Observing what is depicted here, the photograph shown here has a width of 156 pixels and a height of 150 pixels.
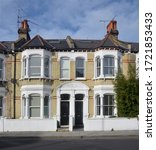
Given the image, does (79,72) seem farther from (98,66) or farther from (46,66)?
(46,66)

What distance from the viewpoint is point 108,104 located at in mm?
25328

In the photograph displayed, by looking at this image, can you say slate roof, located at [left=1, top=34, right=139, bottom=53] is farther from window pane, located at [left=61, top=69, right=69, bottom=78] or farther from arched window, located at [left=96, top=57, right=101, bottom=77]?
window pane, located at [left=61, top=69, right=69, bottom=78]

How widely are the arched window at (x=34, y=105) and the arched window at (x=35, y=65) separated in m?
1.74

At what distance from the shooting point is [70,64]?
25.7m

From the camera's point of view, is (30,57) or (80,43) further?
(80,43)

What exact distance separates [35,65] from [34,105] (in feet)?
10.3

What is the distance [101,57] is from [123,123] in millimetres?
5677

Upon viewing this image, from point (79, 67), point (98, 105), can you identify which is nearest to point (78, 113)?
point (98, 105)

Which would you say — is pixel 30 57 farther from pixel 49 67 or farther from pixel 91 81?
pixel 91 81

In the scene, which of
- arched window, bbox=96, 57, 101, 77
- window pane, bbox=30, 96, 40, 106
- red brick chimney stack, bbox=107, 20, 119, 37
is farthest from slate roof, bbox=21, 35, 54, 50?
red brick chimney stack, bbox=107, 20, 119, 37

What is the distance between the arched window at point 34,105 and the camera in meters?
24.9

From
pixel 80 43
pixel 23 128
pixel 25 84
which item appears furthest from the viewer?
pixel 80 43

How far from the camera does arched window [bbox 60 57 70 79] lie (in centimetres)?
2575

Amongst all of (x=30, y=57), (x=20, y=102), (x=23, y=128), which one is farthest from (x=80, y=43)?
(x=23, y=128)
